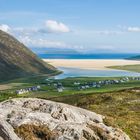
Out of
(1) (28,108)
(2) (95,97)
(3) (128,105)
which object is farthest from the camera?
(2) (95,97)

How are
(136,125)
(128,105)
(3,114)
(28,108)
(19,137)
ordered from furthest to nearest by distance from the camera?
1. (128,105)
2. (136,125)
3. (28,108)
4. (3,114)
5. (19,137)

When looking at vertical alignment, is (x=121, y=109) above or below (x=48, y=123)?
below

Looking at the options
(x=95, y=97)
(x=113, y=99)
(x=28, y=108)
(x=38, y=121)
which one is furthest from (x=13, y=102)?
(x=95, y=97)

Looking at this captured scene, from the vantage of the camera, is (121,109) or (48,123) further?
(121,109)

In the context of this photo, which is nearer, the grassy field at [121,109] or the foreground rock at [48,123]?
the foreground rock at [48,123]

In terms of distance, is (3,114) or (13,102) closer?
(3,114)

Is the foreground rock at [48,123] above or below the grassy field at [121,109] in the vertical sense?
above

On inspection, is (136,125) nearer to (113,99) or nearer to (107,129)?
(107,129)

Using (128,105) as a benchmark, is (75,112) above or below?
above
